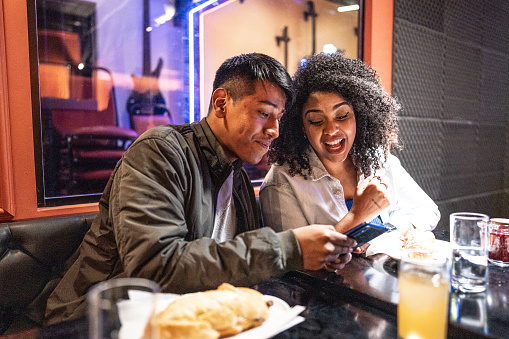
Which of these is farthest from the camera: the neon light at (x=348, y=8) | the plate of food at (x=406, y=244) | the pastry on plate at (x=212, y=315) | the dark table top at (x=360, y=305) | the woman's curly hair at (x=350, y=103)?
the neon light at (x=348, y=8)

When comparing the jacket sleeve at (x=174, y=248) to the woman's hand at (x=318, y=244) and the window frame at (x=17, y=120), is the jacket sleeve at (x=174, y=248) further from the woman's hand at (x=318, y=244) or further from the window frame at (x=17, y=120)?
the window frame at (x=17, y=120)

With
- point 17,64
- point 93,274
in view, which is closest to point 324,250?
point 93,274

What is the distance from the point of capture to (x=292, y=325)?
0.84 metres

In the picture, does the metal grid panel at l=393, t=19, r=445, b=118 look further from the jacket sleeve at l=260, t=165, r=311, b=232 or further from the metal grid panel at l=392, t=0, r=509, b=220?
the jacket sleeve at l=260, t=165, r=311, b=232

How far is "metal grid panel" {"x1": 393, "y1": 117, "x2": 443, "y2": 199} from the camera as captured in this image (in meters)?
3.44

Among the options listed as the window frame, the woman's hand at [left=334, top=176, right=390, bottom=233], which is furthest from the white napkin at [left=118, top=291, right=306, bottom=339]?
the window frame

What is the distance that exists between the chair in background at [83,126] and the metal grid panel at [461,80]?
10.9ft

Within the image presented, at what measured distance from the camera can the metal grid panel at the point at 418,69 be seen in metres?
3.31

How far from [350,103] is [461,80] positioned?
2.83 metres

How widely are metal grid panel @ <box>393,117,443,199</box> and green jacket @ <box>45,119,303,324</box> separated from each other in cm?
249

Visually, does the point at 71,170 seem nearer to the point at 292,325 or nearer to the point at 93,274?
the point at 93,274

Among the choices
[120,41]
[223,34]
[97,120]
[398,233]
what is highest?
[223,34]

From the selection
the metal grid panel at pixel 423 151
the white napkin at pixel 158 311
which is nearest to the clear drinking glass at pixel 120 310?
the white napkin at pixel 158 311

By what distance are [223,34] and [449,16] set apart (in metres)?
2.51
